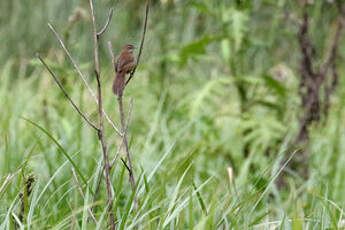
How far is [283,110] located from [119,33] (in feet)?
7.67

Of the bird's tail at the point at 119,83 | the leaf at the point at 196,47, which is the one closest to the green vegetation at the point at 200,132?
the leaf at the point at 196,47

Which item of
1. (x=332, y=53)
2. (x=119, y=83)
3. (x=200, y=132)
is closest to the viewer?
(x=119, y=83)

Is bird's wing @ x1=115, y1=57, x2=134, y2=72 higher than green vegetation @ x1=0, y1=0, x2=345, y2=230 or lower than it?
higher

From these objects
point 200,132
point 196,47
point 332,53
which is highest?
point 196,47

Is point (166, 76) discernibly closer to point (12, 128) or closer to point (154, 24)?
point (154, 24)

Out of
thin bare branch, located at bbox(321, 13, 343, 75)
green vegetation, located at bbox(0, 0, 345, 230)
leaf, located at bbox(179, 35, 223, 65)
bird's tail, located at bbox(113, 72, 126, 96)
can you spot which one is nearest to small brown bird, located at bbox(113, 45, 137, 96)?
bird's tail, located at bbox(113, 72, 126, 96)

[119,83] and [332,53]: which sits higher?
[119,83]

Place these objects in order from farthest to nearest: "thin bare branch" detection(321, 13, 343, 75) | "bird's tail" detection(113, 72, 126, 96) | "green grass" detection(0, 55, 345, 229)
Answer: "thin bare branch" detection(321, 13, 343, 75), "green grass" detection(0, 55, 345, 229), "bird's tail" detection(113, 72, 126, 96)

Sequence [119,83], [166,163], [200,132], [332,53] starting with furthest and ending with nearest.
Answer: [200,132], [332,53], [166,163], [119,83]

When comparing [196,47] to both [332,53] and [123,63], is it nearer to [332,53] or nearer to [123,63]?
[332,53]

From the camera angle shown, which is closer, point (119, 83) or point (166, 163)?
point (119, 83)

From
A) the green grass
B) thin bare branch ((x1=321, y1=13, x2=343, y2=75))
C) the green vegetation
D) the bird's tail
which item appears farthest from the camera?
thin bare branch ((x1=321, y1=13, x2=343, y2=75))

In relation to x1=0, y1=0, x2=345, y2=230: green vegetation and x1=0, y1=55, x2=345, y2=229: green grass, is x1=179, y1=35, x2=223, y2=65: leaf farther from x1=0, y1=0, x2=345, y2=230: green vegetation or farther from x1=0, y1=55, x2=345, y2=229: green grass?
x1=0, y1=55, x2=345, y2=229: green grass

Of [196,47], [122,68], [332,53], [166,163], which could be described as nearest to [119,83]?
[122,68]
